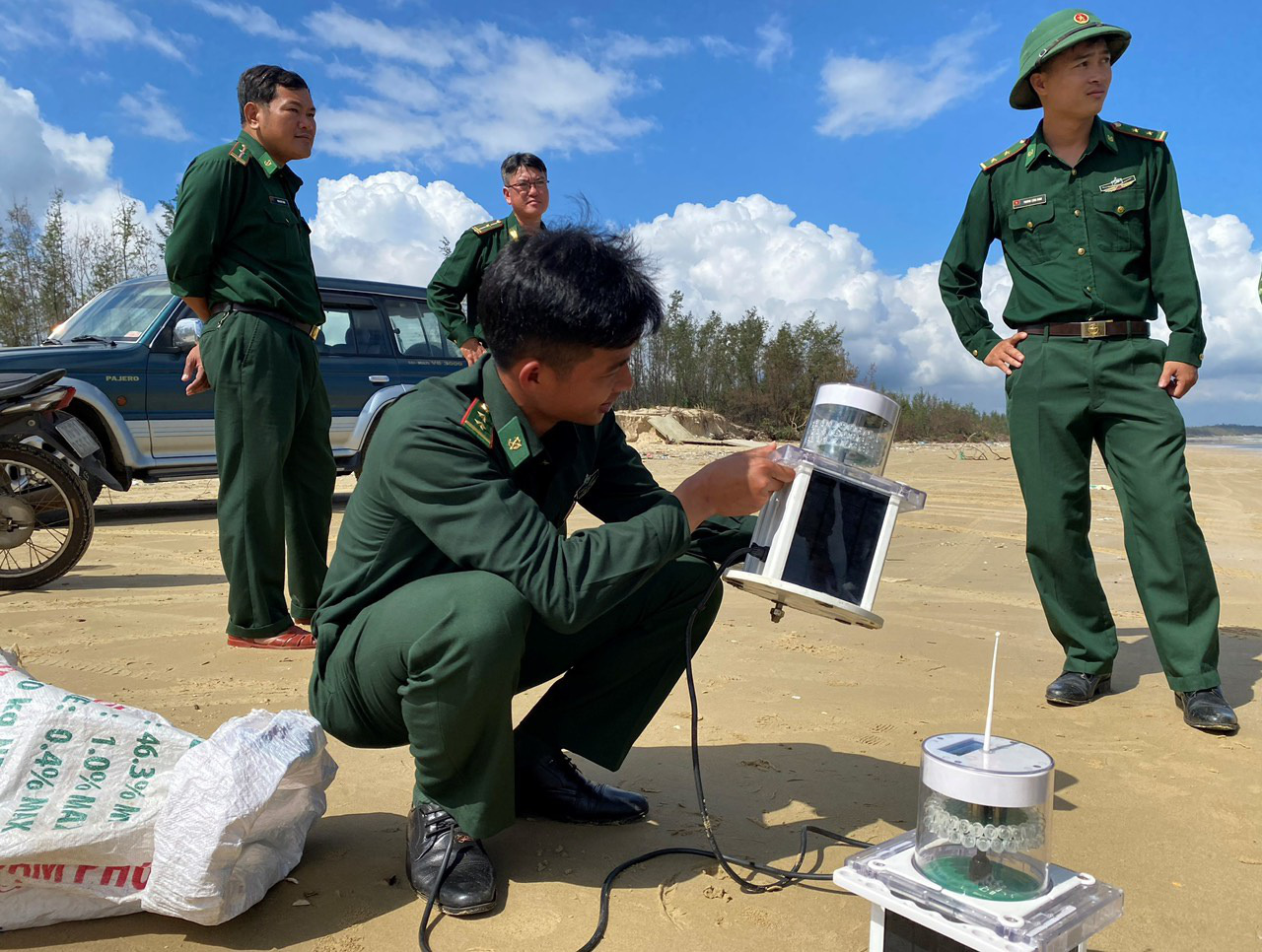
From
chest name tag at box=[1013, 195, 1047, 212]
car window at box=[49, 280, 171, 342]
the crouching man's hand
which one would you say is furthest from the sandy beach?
car window at box=[49, 280, 171, 342]

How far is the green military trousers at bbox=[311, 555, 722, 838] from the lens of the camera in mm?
1734

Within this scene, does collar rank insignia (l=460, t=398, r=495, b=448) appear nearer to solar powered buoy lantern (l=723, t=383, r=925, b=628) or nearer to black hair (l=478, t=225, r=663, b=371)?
black hair (l=478, t=225, r=663, b=371)

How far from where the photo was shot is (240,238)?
3545 mm

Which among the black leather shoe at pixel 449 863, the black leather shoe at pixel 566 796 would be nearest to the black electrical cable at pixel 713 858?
the black leather shoe at pixel 449 863

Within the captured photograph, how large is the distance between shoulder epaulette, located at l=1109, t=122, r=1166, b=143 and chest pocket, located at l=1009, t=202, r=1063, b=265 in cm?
34

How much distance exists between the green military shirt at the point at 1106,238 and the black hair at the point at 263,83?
8.84 ft

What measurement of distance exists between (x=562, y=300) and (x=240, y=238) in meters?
2.24

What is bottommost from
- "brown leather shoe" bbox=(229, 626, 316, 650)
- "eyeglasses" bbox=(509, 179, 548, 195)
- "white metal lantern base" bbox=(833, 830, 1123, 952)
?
"brown leather shoe" bbox=(229, 626, 316, 650)

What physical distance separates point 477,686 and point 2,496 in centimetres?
414

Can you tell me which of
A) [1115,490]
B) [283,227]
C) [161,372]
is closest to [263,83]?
[283,227]

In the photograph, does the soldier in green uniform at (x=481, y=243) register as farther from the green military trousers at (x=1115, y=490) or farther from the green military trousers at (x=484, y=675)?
the green military trousers at (x=484, y=675)

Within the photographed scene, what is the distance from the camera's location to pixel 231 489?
11.3 feet

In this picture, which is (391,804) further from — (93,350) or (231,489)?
(93,350)

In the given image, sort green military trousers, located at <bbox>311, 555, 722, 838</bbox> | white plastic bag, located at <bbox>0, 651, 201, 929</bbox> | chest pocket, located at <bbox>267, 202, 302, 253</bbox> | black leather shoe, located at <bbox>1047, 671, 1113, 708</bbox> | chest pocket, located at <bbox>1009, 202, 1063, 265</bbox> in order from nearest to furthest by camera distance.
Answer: white plastic bag, located at <bbox>0, 651, 201, 929</bbox> < green military trousers, located at <bbox>311, 555, 722, 838</bbox> < black leather shoe, located at <bbox>1047, 671, 1113, 708</bbox> < chest pocket, located at <bbox>1009, 202, 1063, 265</bbox> < chest pocket, located at <bbox>267, 202, 302, 253</bbox>
